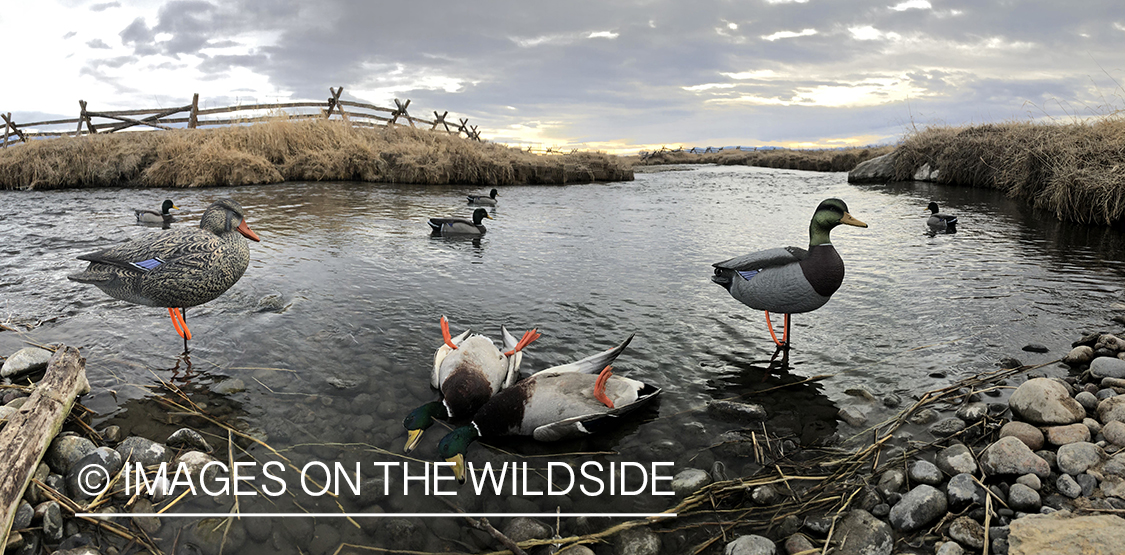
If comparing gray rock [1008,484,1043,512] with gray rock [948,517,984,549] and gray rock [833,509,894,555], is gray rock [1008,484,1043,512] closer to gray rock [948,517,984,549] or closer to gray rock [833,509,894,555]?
gray rock [948,517,984,549]

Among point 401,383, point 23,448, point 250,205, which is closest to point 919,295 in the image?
point 401,383

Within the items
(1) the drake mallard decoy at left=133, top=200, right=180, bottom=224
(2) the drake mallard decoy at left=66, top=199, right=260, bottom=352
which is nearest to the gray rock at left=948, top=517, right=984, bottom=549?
(2) the drake mallard decoy at left=66, top=199, right=260, bottom=352

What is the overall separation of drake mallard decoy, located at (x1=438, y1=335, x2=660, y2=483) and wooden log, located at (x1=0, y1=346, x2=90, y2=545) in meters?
1.85

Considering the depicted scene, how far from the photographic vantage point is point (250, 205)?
12.8m

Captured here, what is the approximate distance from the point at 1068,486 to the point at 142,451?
452cm

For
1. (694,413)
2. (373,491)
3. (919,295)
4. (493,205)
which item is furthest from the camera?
(493,205)

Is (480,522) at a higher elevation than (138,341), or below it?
below

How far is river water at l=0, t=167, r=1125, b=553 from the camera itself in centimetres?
312

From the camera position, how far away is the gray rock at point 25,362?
3.67m

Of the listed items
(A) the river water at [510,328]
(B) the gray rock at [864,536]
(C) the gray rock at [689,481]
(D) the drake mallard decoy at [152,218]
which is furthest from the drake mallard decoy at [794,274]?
(D) the drake mallard decoy at [152,218]

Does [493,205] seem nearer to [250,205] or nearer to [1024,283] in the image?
[250,205]

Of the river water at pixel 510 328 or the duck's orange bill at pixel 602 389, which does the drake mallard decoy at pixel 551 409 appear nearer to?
the duck's orange bill at pixel 602 389

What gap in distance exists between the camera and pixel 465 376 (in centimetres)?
357

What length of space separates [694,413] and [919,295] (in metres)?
3.85
